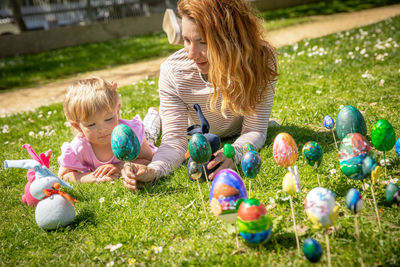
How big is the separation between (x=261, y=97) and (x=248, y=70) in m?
0.41

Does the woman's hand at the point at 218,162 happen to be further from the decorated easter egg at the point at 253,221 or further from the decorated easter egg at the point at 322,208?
the decorated easter egg at the point at 322,208

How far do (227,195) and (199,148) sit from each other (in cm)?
48

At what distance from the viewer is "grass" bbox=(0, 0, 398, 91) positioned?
9.94m

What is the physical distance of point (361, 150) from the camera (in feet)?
7.23

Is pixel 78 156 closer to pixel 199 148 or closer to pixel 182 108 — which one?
pixel 182 108

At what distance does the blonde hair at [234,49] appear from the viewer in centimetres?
287

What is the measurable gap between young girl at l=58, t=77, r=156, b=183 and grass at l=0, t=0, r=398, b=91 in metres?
6.51

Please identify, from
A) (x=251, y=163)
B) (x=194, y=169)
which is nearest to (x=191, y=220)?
(x=194, y=169)

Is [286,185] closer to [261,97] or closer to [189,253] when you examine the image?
[189,253]

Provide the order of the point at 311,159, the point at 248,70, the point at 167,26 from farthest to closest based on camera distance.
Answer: the point at 167,26 → the point at 248,70 → the point at 311,159

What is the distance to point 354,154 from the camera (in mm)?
2225

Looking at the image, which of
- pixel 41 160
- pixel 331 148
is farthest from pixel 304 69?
pixel 41 160

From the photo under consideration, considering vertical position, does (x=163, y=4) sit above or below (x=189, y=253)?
above

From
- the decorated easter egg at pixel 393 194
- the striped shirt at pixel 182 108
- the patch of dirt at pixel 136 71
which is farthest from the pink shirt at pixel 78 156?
the patch of dirt at pixel 136 71
